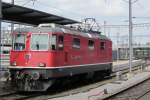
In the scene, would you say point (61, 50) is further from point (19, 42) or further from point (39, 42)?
point (19, 42)

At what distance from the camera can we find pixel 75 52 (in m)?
22.1

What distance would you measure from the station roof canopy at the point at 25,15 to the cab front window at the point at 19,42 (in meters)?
1.48

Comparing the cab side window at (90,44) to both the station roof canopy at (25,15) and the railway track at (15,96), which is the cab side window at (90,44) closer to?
the station roof canopy at (25,15)

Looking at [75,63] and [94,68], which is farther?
[94,68]

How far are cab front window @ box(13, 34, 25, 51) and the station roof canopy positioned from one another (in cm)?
148

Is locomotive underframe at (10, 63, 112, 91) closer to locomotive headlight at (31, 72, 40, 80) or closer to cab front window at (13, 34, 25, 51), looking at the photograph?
locomotive headlight at (31, 72, 40, 80)

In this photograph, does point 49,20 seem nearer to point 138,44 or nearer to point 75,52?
point 75,52

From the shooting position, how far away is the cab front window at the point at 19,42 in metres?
20.5

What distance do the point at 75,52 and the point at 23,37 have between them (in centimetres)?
325

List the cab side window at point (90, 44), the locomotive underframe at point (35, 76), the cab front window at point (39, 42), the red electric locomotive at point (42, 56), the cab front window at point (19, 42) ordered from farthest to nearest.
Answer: the cab side window at point (90, 44)
the cab front window at point (19, 42)
the cab front window at point (39, 42)
the red electric locomotive at point (42, 56)
the locomotive underframe at point (35, 76)

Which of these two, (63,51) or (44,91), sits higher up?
(63,51)

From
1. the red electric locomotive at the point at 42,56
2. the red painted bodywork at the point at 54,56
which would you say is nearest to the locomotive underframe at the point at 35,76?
the red electric locomotive at the point at 42,56

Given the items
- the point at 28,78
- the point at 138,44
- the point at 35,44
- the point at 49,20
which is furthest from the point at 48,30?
the point at 138,44

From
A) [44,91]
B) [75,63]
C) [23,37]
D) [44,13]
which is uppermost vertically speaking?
[44,13]
